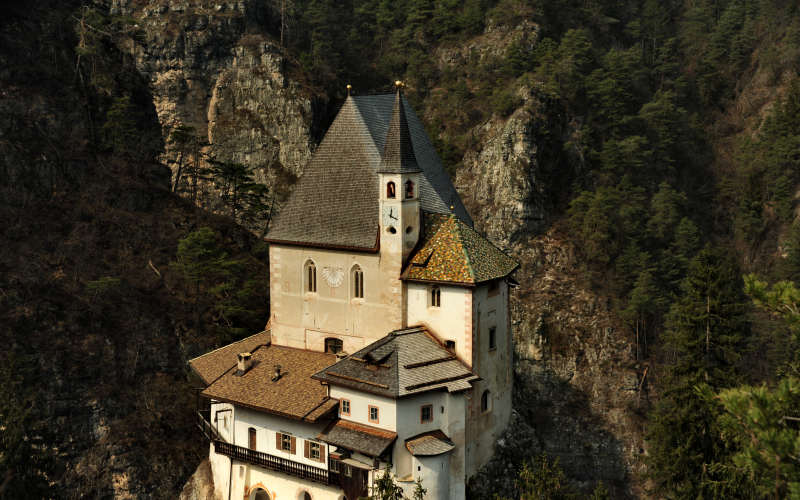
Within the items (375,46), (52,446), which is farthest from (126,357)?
(375,46)

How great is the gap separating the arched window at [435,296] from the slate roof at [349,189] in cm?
388

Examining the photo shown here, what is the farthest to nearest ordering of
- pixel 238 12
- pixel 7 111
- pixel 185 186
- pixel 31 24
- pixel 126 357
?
pixel 238 12, pixel 185 186, pixel 31 24, pixel 7 111, pixel 126 357

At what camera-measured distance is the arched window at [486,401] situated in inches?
1590

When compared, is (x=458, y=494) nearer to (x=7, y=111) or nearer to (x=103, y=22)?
(x=7, y=111)

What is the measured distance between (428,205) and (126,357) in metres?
25.8

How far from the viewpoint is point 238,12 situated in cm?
8775

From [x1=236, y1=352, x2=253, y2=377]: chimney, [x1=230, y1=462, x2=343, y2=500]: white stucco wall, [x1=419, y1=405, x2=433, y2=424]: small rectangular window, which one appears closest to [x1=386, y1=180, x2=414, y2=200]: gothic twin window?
[x1=419, y1=405, x2=433, y2=424]: small rectangular window

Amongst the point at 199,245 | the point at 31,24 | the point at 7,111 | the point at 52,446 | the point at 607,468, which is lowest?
the point at 607,468

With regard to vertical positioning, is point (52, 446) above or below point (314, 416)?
below

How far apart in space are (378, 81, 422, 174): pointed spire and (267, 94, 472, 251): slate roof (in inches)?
13.3

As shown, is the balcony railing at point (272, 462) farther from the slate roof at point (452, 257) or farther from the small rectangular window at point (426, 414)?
the slate roof at point (452, 257)

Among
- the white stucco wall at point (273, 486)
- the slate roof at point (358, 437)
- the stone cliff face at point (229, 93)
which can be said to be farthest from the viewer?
the stone cliff face at point (229, 93)

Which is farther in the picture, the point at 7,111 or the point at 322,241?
the point at 7,111

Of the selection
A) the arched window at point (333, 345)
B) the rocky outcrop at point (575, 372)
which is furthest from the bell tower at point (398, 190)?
the rocky outcrop at point (575, 372)
